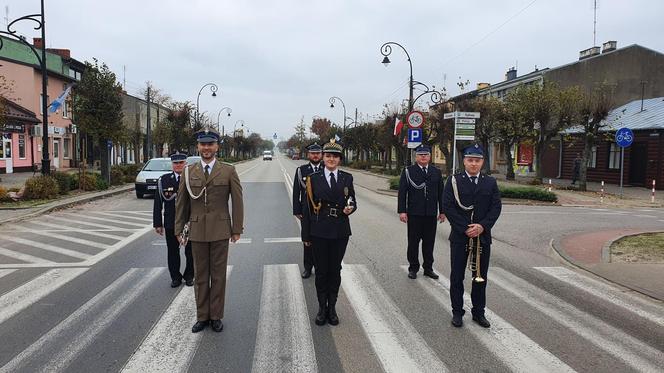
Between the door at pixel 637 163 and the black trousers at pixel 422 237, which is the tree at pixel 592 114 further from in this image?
the black trousers at pixel 422 237

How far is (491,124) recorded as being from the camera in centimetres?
3109

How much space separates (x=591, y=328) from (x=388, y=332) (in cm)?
214

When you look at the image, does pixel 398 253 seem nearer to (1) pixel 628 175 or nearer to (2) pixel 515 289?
(2) pixel 515 289

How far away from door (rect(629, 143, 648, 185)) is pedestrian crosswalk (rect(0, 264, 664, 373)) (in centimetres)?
2509

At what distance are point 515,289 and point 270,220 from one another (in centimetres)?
773

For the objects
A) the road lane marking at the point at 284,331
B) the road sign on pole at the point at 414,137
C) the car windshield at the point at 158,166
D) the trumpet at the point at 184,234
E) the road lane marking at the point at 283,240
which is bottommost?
the road lane marking at the point at 283,240

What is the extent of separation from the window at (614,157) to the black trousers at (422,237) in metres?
27.1

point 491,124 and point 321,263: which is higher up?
point 491,124

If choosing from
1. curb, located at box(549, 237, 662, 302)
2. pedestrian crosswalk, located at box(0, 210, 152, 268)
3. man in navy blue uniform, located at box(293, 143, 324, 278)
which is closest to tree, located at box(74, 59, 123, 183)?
pedestrian crosswalk, located at box(0, 210, 152, 268)

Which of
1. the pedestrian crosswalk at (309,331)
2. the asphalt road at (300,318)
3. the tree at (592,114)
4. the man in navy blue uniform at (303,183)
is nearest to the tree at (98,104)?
the asphalt road at (300,318)

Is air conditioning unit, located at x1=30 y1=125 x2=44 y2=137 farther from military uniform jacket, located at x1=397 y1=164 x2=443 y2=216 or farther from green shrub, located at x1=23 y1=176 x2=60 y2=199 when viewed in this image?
military uniform jacket, located at x1=397 y1=164 x2=443 y2=216

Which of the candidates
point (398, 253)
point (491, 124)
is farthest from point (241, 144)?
point (398, 253)

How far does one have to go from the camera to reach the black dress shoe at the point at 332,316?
5.15 metres

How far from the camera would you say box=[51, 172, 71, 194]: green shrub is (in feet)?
62.1
